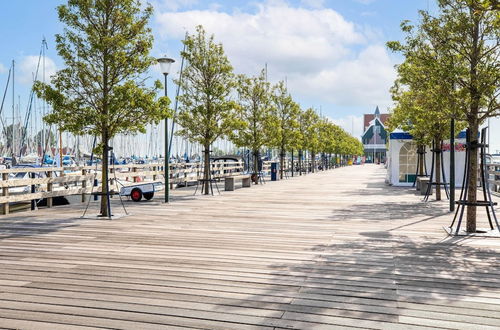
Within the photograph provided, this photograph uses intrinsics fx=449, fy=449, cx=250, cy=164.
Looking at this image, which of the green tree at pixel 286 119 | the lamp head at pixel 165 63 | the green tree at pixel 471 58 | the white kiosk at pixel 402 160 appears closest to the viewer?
the green tree at pixel 471 58

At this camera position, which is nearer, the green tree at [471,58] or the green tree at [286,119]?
the green tree at [471,58]

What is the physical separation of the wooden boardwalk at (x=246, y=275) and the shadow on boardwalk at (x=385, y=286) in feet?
0.04

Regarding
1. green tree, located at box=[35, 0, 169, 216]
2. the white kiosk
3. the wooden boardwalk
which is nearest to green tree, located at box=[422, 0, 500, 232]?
the wooden boardwalk

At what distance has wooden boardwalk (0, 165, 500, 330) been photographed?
12.8 ft

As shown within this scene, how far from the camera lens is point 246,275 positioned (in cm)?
526

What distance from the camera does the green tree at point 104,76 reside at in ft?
34.5

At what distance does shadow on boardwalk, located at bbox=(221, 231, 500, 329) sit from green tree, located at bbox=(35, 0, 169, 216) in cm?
610

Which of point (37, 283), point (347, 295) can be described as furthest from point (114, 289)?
point (347, 295)

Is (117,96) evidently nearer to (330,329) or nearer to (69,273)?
(69,273)

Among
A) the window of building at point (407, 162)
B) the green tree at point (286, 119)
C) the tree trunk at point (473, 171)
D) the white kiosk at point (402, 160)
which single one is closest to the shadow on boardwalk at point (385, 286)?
the tree trunk at point (473, 171)

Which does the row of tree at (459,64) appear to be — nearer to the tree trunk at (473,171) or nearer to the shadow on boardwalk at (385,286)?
the tree trunk at (473,171)

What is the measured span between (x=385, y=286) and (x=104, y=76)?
8502 millimetres

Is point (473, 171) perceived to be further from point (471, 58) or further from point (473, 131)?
point (471, 58)

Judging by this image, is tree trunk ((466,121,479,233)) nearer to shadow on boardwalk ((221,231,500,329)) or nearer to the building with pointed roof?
shadow on boardwalk ((221,231,500,329))
